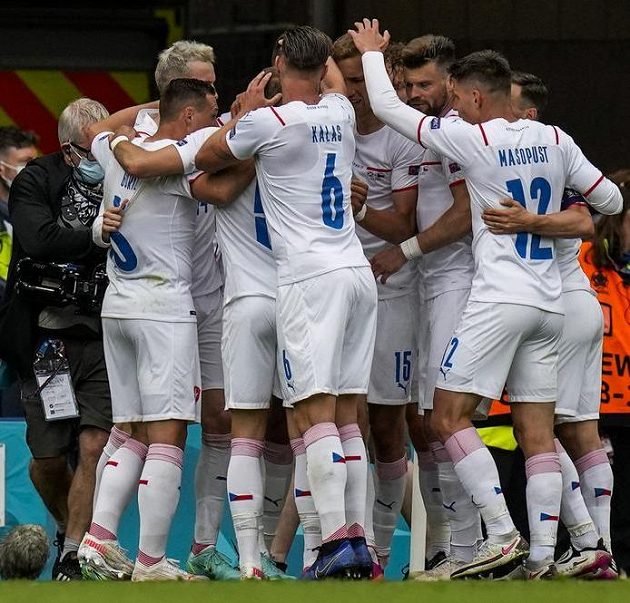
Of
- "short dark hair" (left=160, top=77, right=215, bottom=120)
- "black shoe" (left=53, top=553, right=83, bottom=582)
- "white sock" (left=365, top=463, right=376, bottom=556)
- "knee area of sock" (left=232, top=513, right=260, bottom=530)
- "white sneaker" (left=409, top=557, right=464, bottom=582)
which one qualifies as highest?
"short dark hair" (left=160, top=77, right=215, bottom=120)

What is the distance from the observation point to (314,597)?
694cm

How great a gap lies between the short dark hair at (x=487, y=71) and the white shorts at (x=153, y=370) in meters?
1.63

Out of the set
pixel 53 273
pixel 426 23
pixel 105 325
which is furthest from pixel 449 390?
pixel 426 23

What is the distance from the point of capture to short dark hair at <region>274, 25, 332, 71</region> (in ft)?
27.7

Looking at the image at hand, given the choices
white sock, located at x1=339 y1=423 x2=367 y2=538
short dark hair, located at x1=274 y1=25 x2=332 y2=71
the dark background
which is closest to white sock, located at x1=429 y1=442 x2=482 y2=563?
white sock, located at x1=339 y1=423 x2=367 y2=538

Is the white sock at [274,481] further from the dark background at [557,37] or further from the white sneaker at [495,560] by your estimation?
the dark background at [557,37]

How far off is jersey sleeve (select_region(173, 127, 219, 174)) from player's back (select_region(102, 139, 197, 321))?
150mm

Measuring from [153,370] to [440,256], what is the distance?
1430 millimetres

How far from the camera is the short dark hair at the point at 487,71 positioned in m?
8.60

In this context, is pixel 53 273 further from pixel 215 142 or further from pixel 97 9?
pixel 97 9

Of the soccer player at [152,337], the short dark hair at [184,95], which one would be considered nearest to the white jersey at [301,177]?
the soccer player at [152,337]

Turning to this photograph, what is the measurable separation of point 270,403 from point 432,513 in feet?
3.78

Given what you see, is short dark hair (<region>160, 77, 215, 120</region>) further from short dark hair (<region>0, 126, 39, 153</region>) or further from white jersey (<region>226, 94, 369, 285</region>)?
short dark hair (<region>0, 126, 39, 153</region>)

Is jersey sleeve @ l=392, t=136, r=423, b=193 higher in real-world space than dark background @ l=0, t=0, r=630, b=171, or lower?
lower
